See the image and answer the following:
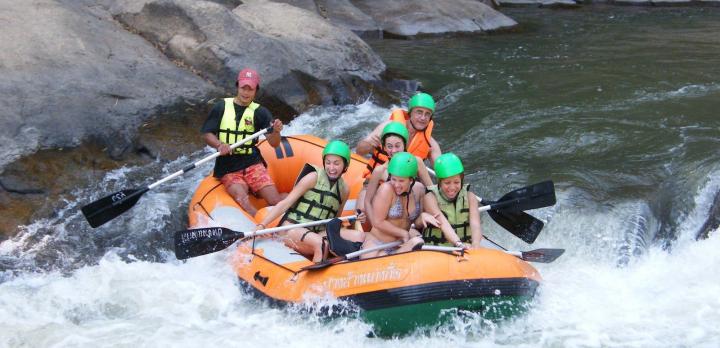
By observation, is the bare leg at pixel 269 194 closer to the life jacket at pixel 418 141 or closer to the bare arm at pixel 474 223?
the life jacket at pixel 418 141

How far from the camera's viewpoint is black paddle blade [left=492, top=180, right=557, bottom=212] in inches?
224

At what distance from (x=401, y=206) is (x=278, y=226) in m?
0.94

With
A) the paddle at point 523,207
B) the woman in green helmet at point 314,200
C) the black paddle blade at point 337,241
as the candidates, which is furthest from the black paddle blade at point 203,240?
the paddle at point 523,207

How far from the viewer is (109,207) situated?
250 inches

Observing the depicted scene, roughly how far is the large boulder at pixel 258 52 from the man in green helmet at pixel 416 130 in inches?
115

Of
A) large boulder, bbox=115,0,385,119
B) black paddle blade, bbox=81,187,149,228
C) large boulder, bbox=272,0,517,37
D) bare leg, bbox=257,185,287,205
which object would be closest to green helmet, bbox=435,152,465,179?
bare leg, bbox=257,185,287,205

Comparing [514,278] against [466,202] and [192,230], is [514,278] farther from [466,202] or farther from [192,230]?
[192,230]

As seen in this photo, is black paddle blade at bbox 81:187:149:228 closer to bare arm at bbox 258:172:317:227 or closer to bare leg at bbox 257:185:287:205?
bare leg at bbox 257:185:287:205

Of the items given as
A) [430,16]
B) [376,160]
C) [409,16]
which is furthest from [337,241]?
[430,16]

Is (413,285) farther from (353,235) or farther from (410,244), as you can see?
(353,235)

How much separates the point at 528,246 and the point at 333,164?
5.87 ft

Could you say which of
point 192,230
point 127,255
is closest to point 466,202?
point 192,230

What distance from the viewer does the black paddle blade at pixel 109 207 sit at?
6289mm

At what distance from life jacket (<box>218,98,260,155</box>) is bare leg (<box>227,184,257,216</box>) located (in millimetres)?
288
